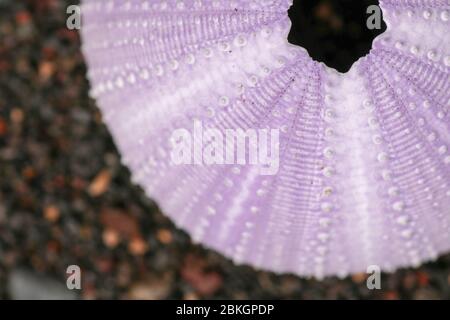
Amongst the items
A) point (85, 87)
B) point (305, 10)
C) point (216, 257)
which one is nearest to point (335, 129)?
point (305, 10)

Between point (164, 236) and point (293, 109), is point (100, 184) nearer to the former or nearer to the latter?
point (164, 236)

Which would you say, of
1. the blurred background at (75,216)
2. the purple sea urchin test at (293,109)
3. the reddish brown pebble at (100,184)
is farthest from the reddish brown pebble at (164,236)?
the purple sea urchin test at (293,109)

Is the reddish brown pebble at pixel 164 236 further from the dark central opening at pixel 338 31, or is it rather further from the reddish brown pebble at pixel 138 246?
the dark central opening at pixel 338 31

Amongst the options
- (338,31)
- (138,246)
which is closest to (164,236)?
(138,246)

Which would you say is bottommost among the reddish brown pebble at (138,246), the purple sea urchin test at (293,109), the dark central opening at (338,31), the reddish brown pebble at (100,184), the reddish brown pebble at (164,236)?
the reddish brown pebble at (138,246)

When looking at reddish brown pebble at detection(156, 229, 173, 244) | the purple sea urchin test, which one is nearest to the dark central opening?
the purple sea urchin test

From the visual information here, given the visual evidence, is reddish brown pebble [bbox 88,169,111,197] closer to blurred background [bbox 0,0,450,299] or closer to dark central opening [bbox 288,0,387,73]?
blurred background [bbox 0,0,450,299]

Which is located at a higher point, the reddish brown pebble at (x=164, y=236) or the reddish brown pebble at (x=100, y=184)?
the reddish brown pebble at (x=100, y=184)
